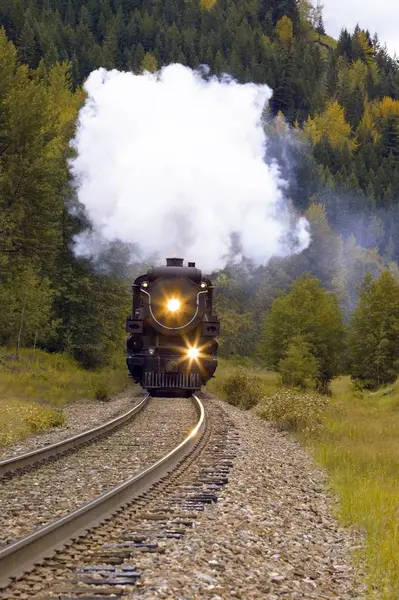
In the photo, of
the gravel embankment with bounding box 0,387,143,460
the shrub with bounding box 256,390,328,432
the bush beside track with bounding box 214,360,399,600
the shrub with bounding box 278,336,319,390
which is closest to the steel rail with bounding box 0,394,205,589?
the bush beside track with bounding box 214,360,399,600

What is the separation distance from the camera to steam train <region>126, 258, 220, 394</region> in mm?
23078

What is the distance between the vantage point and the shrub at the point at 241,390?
27.0 metres

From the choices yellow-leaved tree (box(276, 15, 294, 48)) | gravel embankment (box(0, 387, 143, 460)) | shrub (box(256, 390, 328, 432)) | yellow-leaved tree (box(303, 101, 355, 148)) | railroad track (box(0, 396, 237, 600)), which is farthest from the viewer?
yellow-leaved tree (box(276, 15, 294, 48))

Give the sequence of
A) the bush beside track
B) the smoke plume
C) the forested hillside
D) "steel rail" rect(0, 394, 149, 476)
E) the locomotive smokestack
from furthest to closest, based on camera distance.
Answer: the forested hillside, the smoke plume, the locomotive smokestack, "steel rail" rect(0, 394, 149, 476), the bush beside track

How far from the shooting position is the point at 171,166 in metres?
30.6

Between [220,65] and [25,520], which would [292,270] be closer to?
[220,65]

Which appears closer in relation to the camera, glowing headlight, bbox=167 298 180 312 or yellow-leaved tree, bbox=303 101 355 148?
glowing headlight, bbox=167 298 180 312

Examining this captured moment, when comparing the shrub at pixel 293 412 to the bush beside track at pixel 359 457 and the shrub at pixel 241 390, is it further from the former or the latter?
the shrub at pixel 241 390

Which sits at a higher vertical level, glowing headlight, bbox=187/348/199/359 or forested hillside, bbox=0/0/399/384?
forested hillside, bbox=0/0/399/384

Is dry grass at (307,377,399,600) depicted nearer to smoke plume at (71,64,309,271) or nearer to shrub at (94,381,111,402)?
shrub at (94,381,111,402)

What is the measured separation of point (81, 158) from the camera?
34406 mm

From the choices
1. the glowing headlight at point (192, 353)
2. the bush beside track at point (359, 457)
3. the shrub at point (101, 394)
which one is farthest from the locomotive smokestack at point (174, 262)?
the shrub at point (101, 394)

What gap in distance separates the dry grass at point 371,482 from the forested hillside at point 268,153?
49.5ft

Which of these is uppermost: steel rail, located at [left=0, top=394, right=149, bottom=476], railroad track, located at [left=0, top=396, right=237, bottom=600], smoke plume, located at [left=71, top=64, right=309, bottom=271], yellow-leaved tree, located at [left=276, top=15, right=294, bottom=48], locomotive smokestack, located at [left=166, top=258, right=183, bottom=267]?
yellow-leaved tree, located at [left=276, top=15, right=294, bottom=48]
